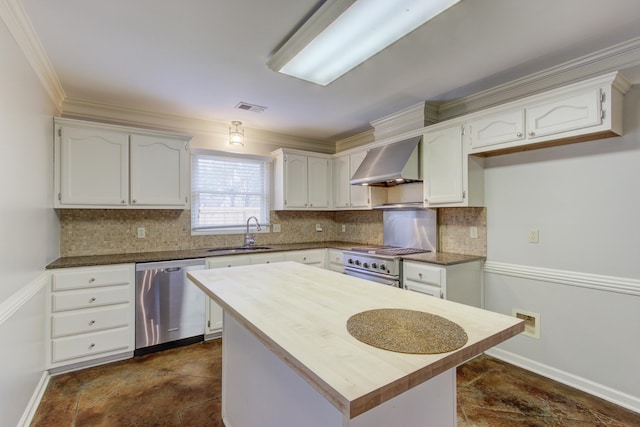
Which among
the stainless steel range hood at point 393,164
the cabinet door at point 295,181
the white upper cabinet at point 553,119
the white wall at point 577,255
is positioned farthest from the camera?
the cabinet door at point 295,181

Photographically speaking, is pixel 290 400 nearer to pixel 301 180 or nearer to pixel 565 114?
pixel 565 114

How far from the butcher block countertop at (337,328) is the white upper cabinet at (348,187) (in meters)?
2.17

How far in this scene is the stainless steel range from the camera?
3.04 meters

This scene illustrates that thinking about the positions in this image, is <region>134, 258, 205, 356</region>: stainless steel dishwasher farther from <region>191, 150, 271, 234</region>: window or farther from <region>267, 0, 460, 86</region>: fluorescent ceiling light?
<region>267, 0, 460, 86</region>: fluorescent ceiling light

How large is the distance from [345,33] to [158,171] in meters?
2.38

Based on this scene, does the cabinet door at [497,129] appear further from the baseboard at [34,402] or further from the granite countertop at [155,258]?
the baseboard at [34,402]

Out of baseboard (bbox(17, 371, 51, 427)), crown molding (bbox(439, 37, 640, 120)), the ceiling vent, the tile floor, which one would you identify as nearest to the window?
the ceiling vent

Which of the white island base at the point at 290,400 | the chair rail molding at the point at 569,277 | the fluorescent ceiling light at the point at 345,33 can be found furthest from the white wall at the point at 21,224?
the chair rail molding at the point at 569,277

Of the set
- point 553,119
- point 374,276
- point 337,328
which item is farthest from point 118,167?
point 553,119

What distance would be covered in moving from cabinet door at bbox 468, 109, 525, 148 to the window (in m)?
2.54

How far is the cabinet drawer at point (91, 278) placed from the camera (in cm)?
256

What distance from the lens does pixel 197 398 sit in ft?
7.39

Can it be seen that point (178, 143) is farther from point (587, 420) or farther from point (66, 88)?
point (587, 420)

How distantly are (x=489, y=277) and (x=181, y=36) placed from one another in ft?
10.4
